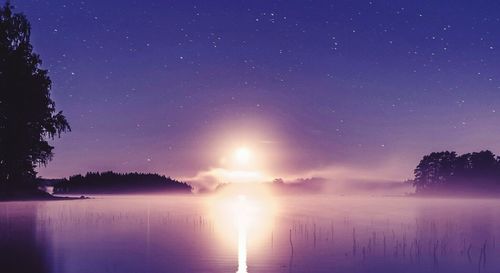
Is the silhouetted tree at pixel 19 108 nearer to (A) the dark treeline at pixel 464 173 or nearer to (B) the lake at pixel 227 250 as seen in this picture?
(B) the lake at pixel 227 250

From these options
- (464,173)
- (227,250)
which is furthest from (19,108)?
(464,173)

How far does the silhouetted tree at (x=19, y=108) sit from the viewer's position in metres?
57.2

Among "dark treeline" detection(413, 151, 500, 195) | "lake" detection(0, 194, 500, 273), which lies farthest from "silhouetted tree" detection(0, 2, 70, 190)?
"dark treeline" detection(413, 151, 500, 195)

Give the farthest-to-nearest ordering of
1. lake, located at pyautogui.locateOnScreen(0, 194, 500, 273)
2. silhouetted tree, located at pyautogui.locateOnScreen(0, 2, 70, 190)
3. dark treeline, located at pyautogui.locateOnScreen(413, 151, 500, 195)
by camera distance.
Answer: dark treeline, located at pyautogui.locateOnScreen(413, 151, 500, 195) → silhouetted tree, located at pyautogui.locateOnScreen(0, 2, 70, 190) → lake, located at pyautogui.locateOnScreen(0, 194, 500, 273)

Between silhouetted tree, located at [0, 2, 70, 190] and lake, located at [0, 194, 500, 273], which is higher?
silhouetted tree, located at [0, 2, 70, 190]

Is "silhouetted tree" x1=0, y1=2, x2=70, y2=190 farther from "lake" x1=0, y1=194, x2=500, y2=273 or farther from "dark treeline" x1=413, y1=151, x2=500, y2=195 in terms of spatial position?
"dark treeline" x1=413, y1=151, x2=500, y2=195

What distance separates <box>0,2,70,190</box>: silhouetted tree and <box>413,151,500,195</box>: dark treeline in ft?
391

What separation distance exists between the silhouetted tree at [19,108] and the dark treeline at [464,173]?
391 ft

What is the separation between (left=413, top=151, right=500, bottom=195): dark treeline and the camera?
5595 inches

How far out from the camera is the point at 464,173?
145 metres

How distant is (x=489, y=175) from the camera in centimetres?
14325

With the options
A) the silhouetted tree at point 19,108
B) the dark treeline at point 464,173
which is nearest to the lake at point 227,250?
the silhouetted tree at point 19,108

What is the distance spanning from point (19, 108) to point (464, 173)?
124395 mm

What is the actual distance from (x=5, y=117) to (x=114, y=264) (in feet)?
144
